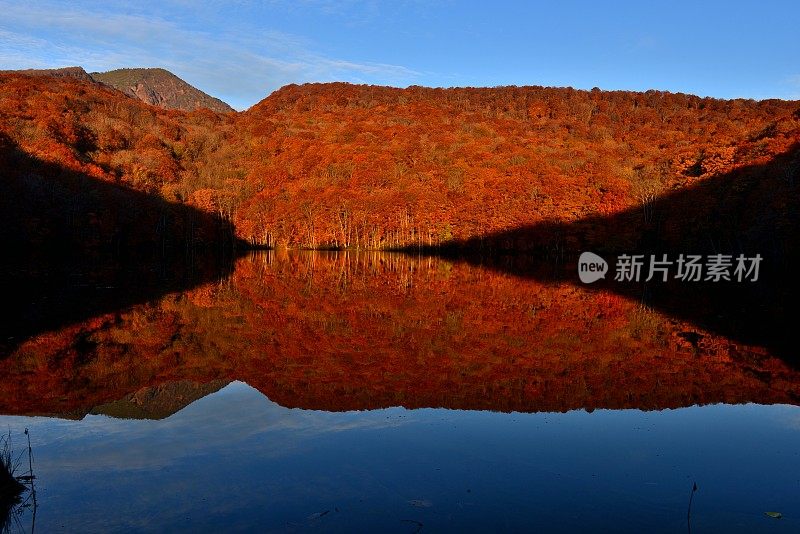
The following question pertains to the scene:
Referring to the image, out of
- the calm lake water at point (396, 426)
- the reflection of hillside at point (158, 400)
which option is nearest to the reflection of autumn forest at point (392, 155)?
the calm lake water at point (396, 426)

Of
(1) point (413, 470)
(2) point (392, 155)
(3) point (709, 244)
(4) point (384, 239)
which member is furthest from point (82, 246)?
(1) point (413, 470)

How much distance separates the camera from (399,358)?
45.5 ft

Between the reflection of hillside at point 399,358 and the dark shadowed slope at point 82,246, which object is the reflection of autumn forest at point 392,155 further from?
the reflection of hillside at point 399,358

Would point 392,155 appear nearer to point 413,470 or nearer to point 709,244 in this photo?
point 709,244

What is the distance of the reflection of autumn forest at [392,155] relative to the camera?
77250mm

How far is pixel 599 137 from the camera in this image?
106 meters

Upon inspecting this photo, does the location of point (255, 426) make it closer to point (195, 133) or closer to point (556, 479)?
point (556, 479)

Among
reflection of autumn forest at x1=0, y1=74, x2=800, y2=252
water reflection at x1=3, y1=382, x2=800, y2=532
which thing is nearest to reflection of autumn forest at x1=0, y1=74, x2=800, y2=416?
reflection of autumn forest at x1=0, y1=74, x2=800, y2=252

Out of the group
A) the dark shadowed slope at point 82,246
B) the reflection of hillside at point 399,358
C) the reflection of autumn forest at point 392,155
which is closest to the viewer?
the reflection of hillside at point 399,358

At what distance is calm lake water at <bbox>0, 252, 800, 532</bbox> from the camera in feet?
20.3

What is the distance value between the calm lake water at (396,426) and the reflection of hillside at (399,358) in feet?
0.27

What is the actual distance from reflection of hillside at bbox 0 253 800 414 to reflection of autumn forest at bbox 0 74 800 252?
47098 millimetres

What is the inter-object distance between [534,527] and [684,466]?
2.90m

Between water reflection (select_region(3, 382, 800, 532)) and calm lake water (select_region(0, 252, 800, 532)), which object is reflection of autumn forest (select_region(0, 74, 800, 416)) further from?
water reflection (select_region(3, 382, 800, 532))
